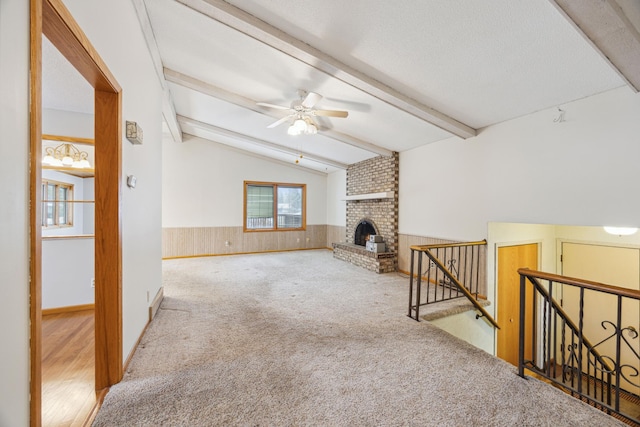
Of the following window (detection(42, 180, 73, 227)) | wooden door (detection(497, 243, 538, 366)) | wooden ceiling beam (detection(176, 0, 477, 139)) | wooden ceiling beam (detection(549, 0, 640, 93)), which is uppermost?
wooden ceiling beam (detection(176, 0, 477, 139))

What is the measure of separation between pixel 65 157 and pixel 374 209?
5565 mm

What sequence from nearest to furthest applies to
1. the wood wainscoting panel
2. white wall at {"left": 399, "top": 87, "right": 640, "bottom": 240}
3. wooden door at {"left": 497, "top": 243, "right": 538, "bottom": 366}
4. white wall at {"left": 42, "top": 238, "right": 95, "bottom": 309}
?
1. white wall at {"left": 399, "top": 87, "right": 640, "bottom": 240}
2. white wall at {"left": 42, "top": 238, "right": 95, "bottom": 309}
3. wooden door at {"left": 497, "top": 243, "right": 538, "bottom": 366}
4. the wood wainscoting panel

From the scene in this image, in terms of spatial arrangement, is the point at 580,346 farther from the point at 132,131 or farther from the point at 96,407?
the point at 132,131

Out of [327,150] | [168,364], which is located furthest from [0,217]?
[327,150]

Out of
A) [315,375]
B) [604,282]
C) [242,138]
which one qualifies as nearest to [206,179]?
[242,138]

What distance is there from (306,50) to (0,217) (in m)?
2.77

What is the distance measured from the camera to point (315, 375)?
2197mm

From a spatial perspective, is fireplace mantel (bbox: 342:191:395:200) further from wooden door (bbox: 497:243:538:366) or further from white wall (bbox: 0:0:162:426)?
white wall (bbox: 0:0:162:426)

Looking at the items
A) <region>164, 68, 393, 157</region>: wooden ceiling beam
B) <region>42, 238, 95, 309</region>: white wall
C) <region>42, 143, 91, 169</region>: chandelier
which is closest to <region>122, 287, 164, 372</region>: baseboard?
<region>42, 238, 95, 309</region>: white wall

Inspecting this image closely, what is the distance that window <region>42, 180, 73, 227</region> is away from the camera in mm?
4828

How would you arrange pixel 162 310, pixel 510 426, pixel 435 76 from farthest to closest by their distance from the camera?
pixel 162 310 → pixel 435 76 → pixel 510 426

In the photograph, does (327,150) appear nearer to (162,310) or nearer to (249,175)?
(249,175)

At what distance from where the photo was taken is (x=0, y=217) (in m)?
0.87

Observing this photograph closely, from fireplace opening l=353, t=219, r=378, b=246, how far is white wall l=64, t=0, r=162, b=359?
15.8 feet
